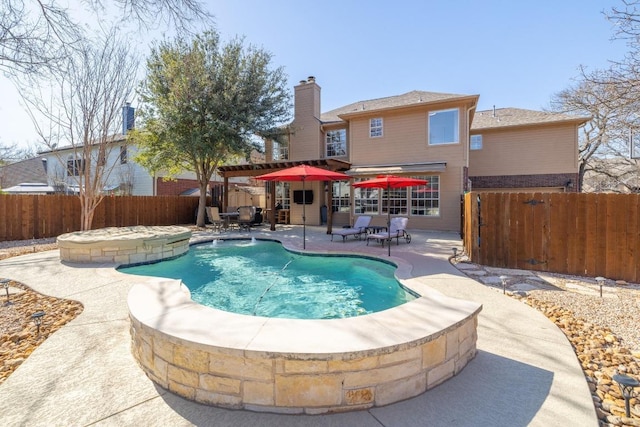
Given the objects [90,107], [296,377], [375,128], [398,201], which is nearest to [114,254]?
[296,377]

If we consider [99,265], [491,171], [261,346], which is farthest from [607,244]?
[491,171]

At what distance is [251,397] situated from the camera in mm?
2297

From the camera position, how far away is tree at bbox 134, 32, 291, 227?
14.1 meters

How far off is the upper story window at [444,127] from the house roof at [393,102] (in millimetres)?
721

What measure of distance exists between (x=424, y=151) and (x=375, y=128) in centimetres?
285

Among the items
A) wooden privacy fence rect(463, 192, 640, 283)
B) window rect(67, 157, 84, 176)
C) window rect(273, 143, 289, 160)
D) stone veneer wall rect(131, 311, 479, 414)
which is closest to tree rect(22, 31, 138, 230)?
window rect(67, 157, 84, 176)

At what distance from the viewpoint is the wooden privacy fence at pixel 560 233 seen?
239 inches

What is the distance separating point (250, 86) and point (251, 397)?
15.2m

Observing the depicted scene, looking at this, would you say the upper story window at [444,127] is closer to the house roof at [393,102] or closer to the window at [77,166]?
the house roof at [393,102]

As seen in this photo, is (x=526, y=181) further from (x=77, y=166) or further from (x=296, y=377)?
A: (x=77, y=166)

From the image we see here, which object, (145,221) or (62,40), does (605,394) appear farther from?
(145,221)

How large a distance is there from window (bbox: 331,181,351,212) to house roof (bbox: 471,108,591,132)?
8334 mm

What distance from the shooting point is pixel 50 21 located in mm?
6309

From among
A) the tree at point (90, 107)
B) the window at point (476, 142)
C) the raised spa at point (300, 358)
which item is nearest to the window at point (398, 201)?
the window at point (476, 142)
